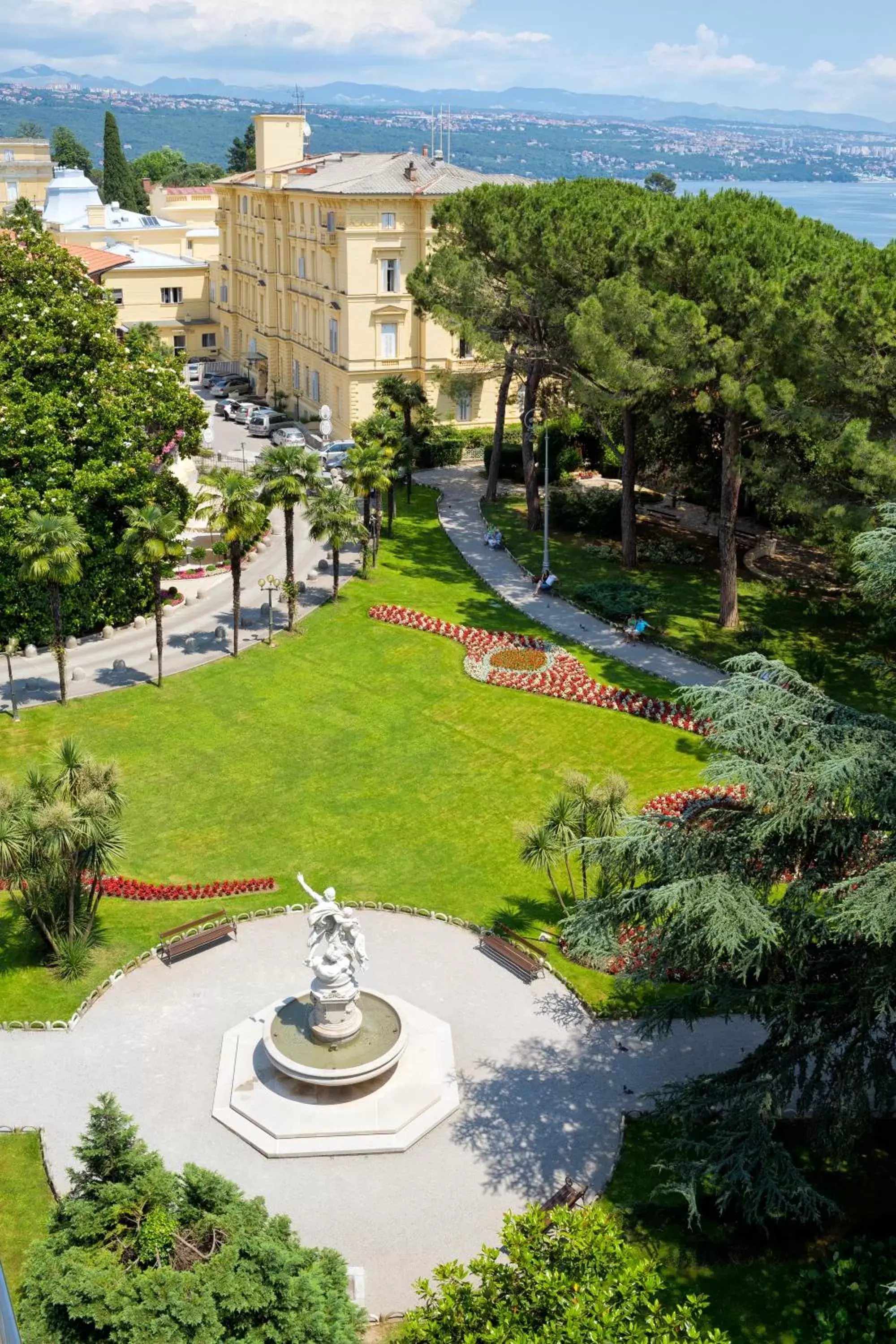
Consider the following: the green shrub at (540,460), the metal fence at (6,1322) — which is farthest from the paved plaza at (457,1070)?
the green shrub at (540,460)

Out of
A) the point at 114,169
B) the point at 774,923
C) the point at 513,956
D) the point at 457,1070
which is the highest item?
the point at 114,169

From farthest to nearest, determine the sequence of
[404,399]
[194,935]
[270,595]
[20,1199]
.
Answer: [404,399], [270,595], [194,935], [20,1199]

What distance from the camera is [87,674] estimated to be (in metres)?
38.3

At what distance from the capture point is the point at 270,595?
40406 mm

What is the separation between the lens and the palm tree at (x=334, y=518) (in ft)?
134

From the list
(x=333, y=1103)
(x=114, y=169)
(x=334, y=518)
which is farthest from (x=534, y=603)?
(x=114, y=169)

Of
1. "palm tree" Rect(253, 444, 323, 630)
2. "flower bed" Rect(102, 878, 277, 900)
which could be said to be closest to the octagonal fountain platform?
"flower bed" Rect(102, 878, 277, 900)

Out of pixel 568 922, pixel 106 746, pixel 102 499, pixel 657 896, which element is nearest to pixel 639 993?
pixel 568 922

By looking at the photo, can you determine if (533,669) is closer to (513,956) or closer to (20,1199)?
(513,956)

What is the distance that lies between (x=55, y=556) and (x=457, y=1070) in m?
19.4

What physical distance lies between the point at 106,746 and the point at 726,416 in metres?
21.4

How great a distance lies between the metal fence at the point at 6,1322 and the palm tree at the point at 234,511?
2928cm

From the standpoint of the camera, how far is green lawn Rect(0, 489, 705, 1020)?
2716 cm

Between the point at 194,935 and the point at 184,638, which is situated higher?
the point at 184,638
